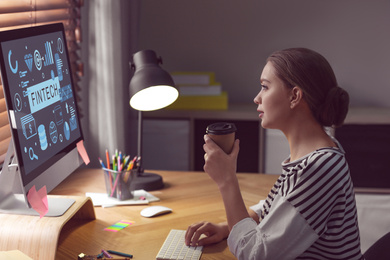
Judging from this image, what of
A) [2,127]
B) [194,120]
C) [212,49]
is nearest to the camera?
[2,127]

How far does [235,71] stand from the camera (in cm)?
318

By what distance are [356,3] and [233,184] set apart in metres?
2.17

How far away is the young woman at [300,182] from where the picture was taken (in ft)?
3.61

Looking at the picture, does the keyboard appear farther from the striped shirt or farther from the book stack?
the book stack

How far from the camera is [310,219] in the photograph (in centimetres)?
109

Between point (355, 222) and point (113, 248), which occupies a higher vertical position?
point (355, 222)

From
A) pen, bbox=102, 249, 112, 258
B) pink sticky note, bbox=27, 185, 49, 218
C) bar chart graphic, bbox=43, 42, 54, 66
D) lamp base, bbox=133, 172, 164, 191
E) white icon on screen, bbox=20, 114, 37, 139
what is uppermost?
bar chart graphic, bbox=43, 42, 54, 66

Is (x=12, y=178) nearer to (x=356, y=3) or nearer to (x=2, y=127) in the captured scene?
(x=2, y=127)

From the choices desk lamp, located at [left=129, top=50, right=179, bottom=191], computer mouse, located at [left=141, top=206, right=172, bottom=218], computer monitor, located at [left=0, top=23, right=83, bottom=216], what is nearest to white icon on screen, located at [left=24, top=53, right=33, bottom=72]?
computer monitor, located at [left=0, top=23, right=83, bottom=216]

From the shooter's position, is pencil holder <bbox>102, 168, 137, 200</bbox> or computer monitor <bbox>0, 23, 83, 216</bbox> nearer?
computer monitor <bbox>0, 23, 83, 216</bbox>

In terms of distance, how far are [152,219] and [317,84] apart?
627 millimetres

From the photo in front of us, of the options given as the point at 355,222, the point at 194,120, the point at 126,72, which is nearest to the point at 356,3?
the point at 194,120

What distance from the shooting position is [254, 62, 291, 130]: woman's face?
1256 millimetres

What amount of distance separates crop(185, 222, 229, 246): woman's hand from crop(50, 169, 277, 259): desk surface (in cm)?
2
